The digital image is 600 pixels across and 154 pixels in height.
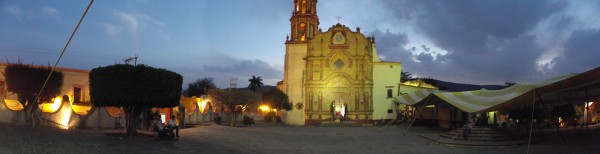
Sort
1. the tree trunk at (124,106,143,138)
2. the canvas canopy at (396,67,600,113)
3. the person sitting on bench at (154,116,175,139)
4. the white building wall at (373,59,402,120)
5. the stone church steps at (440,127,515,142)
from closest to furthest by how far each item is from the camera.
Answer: the canvas canopy at (396,67,600,113) → the person sitting on bench at (154,116,175,139) → the tree trunk at (124,106,143,138) → the stone church steps at (440,127,515,142) → the white building wall at (373,59,402,120)

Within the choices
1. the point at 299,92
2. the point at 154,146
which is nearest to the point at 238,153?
the point at 154,146

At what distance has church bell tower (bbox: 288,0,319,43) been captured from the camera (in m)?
49.2

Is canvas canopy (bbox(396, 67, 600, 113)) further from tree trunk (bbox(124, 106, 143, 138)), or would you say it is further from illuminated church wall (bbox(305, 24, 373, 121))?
tree trunk (bbox(124, 106, 143, 138))

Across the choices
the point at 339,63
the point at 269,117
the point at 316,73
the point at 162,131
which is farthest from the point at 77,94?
the point at 339,63

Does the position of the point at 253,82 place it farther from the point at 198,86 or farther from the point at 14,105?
the point at 14,105

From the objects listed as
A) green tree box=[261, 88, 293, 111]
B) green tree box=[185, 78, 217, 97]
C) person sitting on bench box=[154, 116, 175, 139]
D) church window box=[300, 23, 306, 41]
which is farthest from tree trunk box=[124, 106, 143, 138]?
green tree box=[185, 78, 217, 97]

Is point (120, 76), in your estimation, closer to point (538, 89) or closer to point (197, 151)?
point (197, 151)

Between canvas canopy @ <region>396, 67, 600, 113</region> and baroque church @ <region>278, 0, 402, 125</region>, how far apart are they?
1280 cm

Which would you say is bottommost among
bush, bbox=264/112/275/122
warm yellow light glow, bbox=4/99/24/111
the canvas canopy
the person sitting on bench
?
bush, bbox=264/112/275/122

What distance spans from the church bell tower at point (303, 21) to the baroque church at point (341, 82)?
244 inches

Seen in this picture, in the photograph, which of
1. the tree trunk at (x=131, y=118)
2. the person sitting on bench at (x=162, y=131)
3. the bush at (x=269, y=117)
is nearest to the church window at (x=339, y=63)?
the bush at (x=269, y=117)

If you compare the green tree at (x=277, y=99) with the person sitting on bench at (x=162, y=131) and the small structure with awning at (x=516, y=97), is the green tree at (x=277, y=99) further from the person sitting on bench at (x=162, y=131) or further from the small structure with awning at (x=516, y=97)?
the person sitting on bench at (x=162, y=131)

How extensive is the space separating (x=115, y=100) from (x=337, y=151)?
31.5 ft

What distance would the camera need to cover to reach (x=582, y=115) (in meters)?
34.0
